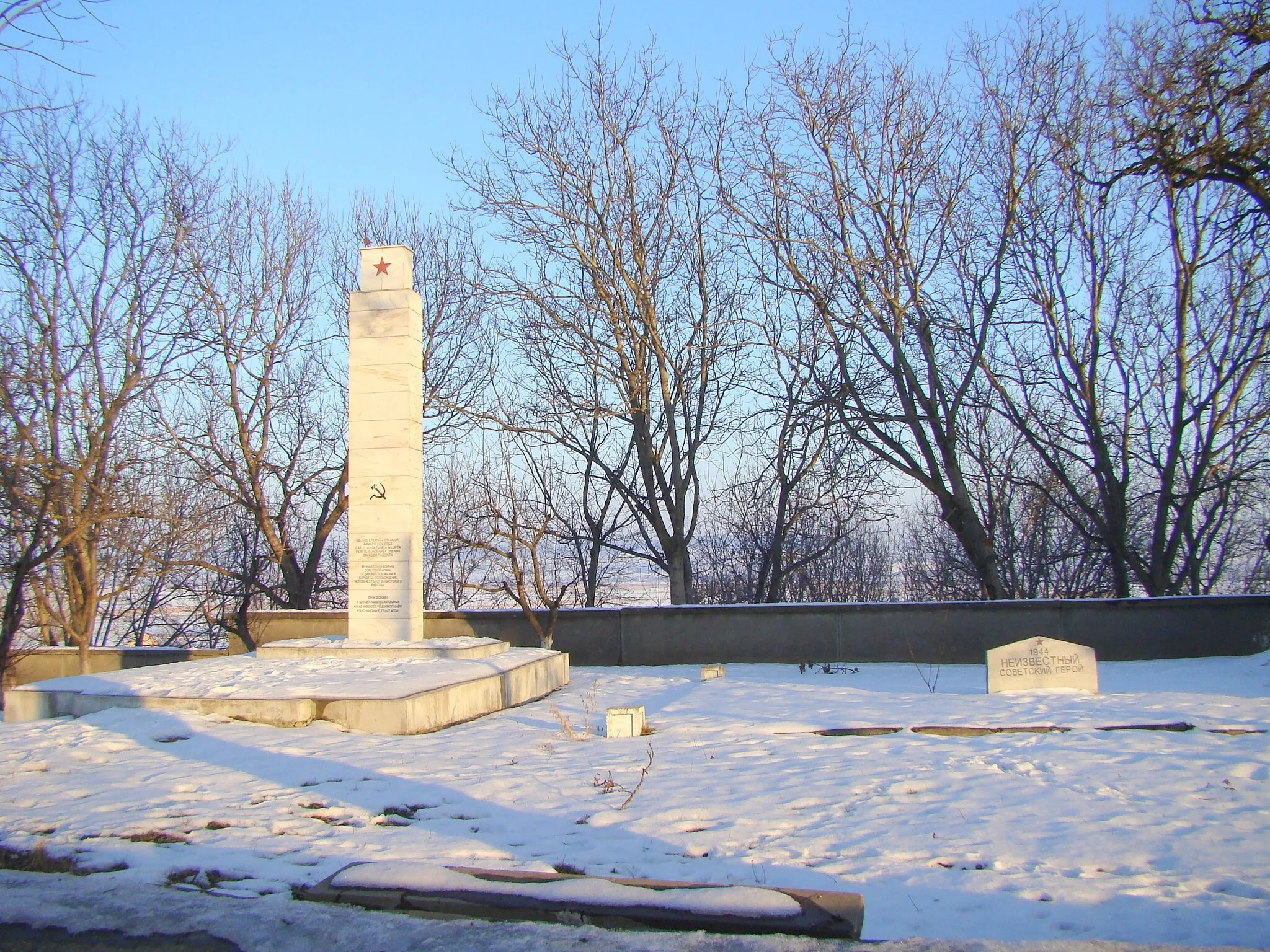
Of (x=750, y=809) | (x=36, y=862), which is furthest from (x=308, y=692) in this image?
(x=750, y=809)

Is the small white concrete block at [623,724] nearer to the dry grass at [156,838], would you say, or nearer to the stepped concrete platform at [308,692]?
the stepped concrete platform at [308,692]

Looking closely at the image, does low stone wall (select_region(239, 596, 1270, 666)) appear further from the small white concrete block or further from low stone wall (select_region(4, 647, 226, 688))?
the small white concrete block

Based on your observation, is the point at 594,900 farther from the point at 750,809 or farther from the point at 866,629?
the point at 866,629

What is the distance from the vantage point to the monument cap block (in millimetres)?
13922

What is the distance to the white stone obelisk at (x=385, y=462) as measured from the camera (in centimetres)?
1346

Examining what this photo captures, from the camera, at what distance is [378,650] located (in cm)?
1264

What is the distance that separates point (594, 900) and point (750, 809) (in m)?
2.18

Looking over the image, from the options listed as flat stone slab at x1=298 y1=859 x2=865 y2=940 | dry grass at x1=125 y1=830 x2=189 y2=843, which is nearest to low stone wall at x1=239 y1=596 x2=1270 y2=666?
dry grass at x1=125 y1=830 x2=189 y2=843

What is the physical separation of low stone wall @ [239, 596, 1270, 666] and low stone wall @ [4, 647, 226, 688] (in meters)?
1.38

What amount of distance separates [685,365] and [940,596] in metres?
15.2

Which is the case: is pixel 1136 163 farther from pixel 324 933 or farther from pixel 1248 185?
pixel 324 933

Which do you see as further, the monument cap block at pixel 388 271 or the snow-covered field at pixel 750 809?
the monument cap block at pixel 388 271

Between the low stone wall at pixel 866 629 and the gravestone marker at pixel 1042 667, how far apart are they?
15.7 ft

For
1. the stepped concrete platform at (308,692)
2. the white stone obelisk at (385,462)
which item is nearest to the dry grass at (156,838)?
the stepped concrete platform at (308,692)
